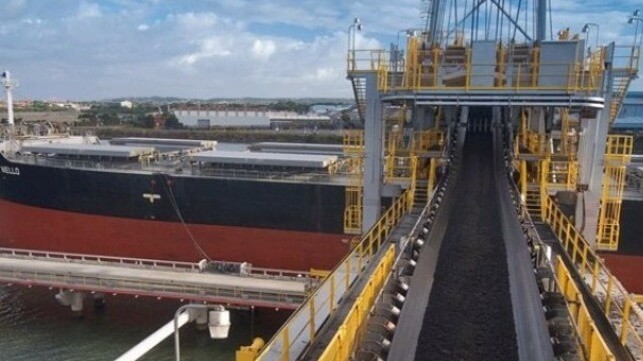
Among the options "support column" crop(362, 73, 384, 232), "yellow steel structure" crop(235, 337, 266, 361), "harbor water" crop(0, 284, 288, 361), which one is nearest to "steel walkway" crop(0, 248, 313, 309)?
"harbor water" crop(0, 284, 288, 361)

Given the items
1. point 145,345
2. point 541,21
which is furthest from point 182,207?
point 145,345

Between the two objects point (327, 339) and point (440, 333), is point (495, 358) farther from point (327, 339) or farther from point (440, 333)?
point (327, 339)

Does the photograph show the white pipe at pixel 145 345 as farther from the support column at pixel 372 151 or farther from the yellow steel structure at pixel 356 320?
the support column at pixel 372 151

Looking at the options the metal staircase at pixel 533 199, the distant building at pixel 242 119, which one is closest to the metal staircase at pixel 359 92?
the metal staircase at pixel 533 199

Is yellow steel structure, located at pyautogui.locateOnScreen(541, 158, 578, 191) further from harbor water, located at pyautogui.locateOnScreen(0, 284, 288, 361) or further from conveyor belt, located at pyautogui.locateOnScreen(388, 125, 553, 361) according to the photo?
harbor water, located at pyautogui.locateOnScreen(0, 284, 288, 361)

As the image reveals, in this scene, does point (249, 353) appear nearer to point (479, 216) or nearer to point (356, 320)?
point (356, 320)

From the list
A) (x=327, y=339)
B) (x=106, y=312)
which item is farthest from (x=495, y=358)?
(x=106, y=312)
